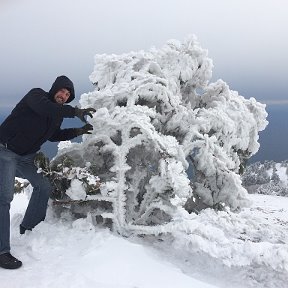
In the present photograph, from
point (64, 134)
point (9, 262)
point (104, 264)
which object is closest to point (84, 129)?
point (64, 134)

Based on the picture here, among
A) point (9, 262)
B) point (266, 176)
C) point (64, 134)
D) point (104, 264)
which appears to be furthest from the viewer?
point (266, 176)

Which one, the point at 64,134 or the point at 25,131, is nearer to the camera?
the point at 25,131

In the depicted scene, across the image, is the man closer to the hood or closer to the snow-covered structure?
the hood

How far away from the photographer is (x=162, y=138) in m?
6.27

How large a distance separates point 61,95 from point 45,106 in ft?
1.49

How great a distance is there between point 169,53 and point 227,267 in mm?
4109

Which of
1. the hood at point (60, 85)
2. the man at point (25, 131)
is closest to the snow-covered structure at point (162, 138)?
the man at point (25, 131)

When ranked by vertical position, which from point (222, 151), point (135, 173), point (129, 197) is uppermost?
→ point (222, 151)

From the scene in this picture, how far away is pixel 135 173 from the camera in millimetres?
6887

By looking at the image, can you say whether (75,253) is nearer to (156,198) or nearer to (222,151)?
(156,198)

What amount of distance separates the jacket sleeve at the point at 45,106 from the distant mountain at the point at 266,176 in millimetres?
66179

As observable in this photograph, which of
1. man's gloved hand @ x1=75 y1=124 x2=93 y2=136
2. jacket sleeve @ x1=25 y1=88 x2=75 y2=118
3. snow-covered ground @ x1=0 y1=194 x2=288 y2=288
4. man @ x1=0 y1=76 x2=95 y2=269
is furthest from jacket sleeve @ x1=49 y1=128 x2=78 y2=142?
snow-covered ground @ x1=0 y1=194 x2=288 y2=288

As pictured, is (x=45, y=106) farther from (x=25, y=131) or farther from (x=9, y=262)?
(x=9, y=262)

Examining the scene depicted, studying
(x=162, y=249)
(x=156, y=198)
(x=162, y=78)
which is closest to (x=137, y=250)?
(x=162, y=249)
